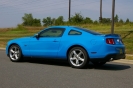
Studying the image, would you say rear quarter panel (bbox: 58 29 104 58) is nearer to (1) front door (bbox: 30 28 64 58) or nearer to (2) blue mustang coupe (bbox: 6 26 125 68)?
(2) blue mustang coupe (bbox: 6 26 125 68)

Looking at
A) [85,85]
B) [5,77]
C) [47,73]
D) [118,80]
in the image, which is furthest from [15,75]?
[118,80]

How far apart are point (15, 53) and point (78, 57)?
113 inches

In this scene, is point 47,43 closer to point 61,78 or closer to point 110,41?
point 110,41

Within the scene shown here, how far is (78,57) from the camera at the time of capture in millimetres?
9336

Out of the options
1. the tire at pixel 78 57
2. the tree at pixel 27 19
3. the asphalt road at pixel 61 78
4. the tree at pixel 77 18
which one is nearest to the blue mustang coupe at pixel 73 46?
the tire at pixel 78 57

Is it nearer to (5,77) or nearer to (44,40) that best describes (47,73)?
(5,77)

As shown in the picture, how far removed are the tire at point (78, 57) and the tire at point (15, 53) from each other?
228 centimetres

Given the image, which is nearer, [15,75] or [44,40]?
[15,75]

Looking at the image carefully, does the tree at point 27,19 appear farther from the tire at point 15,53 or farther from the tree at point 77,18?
the tire at point 15,53

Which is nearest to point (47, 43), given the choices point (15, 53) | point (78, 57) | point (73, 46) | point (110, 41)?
point (73, 46)

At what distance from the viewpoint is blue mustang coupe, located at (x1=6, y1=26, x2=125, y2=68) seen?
9000mm

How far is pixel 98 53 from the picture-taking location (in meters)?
8.97

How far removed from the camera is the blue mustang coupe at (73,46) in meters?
9.00

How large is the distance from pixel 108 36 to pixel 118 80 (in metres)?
2.17
